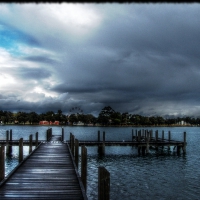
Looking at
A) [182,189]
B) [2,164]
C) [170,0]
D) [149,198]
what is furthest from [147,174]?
[170,0]

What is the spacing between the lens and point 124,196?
54.3ft

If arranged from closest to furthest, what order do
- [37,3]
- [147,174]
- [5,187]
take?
[37,3]
[5,187]
[147,174]

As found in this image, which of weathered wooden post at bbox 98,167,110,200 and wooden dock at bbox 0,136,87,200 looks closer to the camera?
weathered wooden post at bbox 98,167,110,200

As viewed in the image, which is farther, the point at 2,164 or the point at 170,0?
the point at 2,164

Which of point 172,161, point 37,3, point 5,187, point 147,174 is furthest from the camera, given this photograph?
point 172,161

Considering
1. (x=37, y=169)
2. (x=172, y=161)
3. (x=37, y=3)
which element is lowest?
(x=172, y=161)

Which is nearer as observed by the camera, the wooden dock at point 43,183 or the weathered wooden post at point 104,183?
the weathered wooden post at point 104,183

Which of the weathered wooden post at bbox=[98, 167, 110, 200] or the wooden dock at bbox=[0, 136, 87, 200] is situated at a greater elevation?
the weathered wooden post at bbox=[98, 167, 110, 200]

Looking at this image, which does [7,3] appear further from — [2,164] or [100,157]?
[100,157]

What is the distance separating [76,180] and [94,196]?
4.39 metres

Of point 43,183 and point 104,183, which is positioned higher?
point 104,183

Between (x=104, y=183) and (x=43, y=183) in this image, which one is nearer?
(x=104, y=183)

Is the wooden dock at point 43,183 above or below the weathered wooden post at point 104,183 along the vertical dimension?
below

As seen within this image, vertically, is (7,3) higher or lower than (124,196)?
higher
